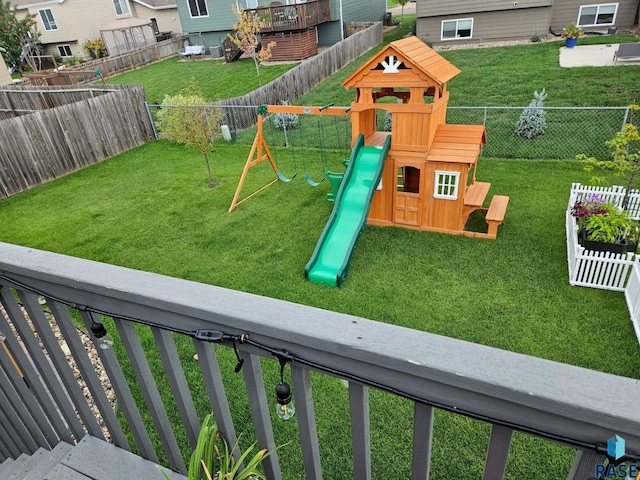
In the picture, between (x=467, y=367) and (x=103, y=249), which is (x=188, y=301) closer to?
(x=467, y=367)

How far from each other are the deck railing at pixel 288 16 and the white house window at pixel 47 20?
21.9 meters

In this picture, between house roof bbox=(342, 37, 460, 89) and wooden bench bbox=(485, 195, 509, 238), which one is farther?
wooden bench bbox=(485, 195, 509, 238)

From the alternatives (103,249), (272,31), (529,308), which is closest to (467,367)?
(529,308)

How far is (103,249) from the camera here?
8.07 m

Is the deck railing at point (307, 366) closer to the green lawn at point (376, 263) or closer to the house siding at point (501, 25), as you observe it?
the green lawn at point (376, 263)

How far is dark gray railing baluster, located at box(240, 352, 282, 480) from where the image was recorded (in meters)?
1.33

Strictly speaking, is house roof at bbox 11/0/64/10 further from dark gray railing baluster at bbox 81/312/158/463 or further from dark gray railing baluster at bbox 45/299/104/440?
dark gray railing baluster at bbox 81/312/158/463

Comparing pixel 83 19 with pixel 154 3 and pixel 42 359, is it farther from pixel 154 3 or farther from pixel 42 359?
pixel 42 359

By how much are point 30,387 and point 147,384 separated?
0.96 m

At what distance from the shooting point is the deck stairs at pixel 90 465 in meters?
1.97

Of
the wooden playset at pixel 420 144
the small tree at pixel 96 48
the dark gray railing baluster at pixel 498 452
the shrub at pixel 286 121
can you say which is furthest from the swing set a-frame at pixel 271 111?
the small tree at pixel 96 48

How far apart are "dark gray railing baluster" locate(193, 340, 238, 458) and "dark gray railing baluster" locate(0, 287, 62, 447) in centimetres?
103

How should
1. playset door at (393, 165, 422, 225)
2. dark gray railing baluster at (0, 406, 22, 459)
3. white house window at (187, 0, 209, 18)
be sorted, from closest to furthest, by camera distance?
dark gray railing baluster at (0, 406, 22, 459) → playset door at (393, 165, 422, 225) → white house window at (187, 0, 209, 18)

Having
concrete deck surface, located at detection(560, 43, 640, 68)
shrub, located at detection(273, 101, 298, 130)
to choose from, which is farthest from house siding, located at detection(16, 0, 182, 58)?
concrete deck surface, located at detection(560, 43, 640, 68)
